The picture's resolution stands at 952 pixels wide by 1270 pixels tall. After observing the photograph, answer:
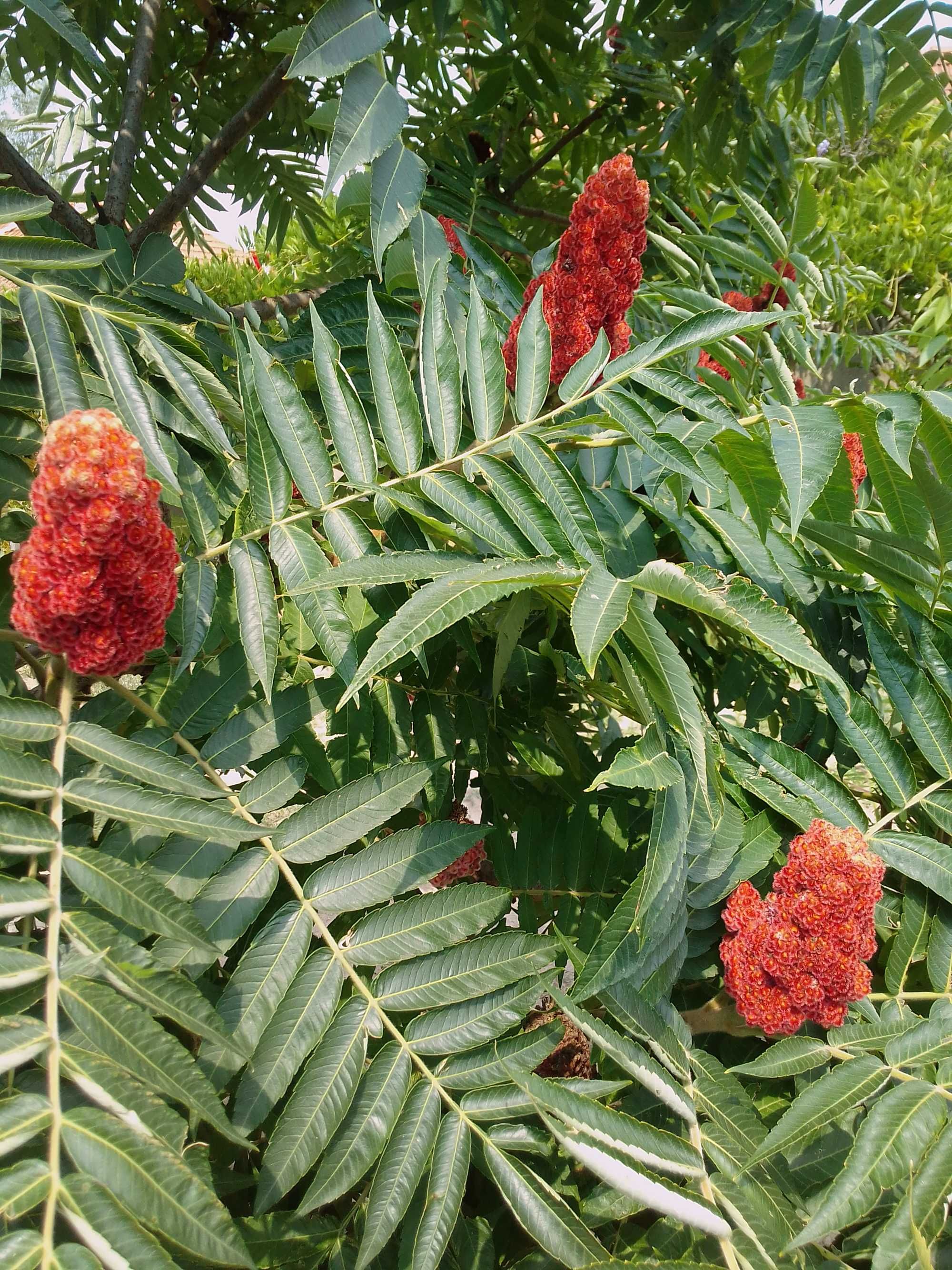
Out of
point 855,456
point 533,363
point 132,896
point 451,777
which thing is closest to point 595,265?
point 533,363

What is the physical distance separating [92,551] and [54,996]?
0.44 meters

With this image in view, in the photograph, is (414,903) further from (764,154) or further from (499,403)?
(764,154)

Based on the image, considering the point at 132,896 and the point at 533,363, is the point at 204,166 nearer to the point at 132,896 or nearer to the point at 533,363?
the point at 533,363

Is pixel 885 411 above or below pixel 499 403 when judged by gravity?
below

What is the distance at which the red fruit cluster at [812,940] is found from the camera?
3.59ft

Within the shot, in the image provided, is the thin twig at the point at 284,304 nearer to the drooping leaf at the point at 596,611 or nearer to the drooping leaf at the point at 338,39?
the drooping leaf at the point at 338,39

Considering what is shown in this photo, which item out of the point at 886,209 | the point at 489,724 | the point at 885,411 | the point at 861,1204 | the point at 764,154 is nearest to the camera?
the point at 861,1204

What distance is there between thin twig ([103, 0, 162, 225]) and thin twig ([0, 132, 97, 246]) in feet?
0.46

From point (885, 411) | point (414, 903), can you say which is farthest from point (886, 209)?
point (414, 903)

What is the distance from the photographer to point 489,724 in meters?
1.62

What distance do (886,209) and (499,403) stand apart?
22.8ft

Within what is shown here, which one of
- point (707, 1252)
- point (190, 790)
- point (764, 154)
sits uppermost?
point (764, 154)

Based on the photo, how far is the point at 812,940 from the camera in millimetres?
1092

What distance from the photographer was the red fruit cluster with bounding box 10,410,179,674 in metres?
0.92
